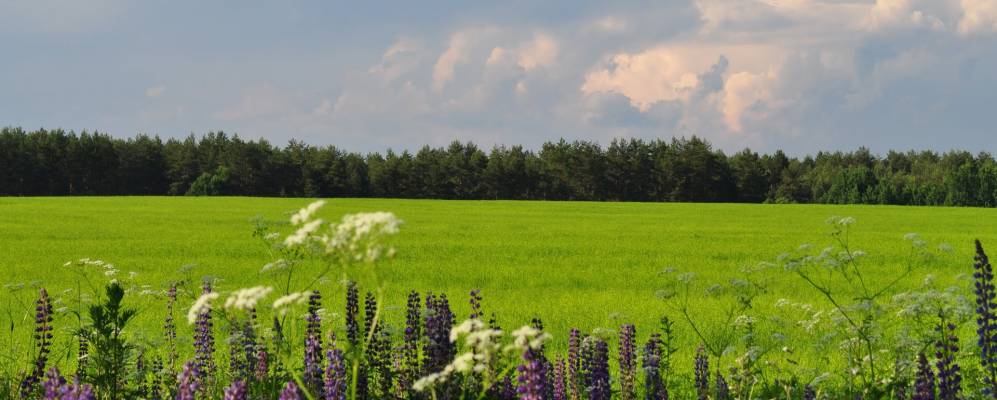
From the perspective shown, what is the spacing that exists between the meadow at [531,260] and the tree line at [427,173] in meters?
65.2

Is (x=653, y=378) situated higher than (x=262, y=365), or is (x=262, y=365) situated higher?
(x=262, y=365)

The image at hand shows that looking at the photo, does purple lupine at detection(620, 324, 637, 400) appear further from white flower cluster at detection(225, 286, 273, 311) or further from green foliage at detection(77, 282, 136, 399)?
green foliage at detection(77, 282, 136, 399)

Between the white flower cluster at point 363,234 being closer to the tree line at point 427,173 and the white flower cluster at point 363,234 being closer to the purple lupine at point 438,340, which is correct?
the purple lupine at point 438,340

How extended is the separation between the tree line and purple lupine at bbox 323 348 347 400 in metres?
112

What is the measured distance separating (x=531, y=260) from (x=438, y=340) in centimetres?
2203

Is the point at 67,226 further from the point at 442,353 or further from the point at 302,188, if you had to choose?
the point at 302,188

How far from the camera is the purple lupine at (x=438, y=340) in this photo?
4.99 metres

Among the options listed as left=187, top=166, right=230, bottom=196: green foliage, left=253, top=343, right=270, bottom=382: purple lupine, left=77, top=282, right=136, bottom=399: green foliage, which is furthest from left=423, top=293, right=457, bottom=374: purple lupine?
left=187, top=166, right=230, bottom=196: green foliage

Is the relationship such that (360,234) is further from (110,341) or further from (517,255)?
(517,255)

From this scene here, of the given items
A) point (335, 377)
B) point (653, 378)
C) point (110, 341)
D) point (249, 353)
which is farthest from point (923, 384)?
point (110, 341)

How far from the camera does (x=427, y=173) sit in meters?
121

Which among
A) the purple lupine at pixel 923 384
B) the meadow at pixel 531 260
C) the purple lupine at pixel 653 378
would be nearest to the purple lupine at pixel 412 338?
the meadow at pixel 531 260

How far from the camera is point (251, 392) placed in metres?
5.90

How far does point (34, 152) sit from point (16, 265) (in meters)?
101
